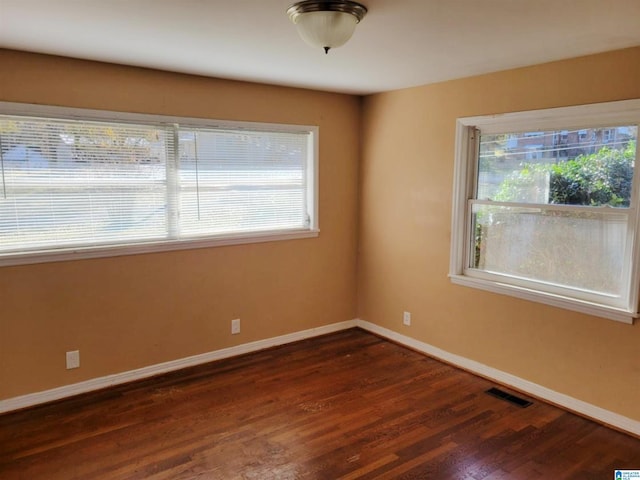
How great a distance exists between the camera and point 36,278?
3023mm

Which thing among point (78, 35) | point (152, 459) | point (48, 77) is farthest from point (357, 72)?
point (152, 459)

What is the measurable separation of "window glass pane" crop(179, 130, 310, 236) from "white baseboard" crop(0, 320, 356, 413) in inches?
40.5

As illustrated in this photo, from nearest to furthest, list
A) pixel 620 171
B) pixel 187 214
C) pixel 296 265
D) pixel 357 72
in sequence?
pixel 620 171 → pixel 357 72 → pixel 187 214 → pixel 296 265

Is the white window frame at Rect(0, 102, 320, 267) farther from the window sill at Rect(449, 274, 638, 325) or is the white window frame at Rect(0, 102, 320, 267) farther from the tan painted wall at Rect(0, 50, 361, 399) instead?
the window sill at Rect(449, 274, 638, 325)

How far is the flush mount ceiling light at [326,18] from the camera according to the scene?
1918 millimetres

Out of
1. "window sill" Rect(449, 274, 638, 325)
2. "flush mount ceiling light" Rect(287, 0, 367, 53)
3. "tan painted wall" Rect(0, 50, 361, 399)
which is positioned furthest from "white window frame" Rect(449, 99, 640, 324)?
"flush mount ceiling light" Rect(287, 0, 367, 53)

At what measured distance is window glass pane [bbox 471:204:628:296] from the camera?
2.91 metres

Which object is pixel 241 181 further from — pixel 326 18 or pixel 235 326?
pixel 326 18

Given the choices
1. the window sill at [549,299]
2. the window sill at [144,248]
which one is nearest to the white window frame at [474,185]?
the window sill at [549,299]

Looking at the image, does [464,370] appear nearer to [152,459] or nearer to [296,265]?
[296,265]

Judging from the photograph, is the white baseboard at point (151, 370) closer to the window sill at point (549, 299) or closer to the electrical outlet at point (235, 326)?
the electrical outlet at point (235, 326)

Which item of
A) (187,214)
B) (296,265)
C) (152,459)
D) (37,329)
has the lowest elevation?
(152,459)

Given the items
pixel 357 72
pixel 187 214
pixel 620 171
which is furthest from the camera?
pixel 187 214

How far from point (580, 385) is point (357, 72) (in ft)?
8.65
